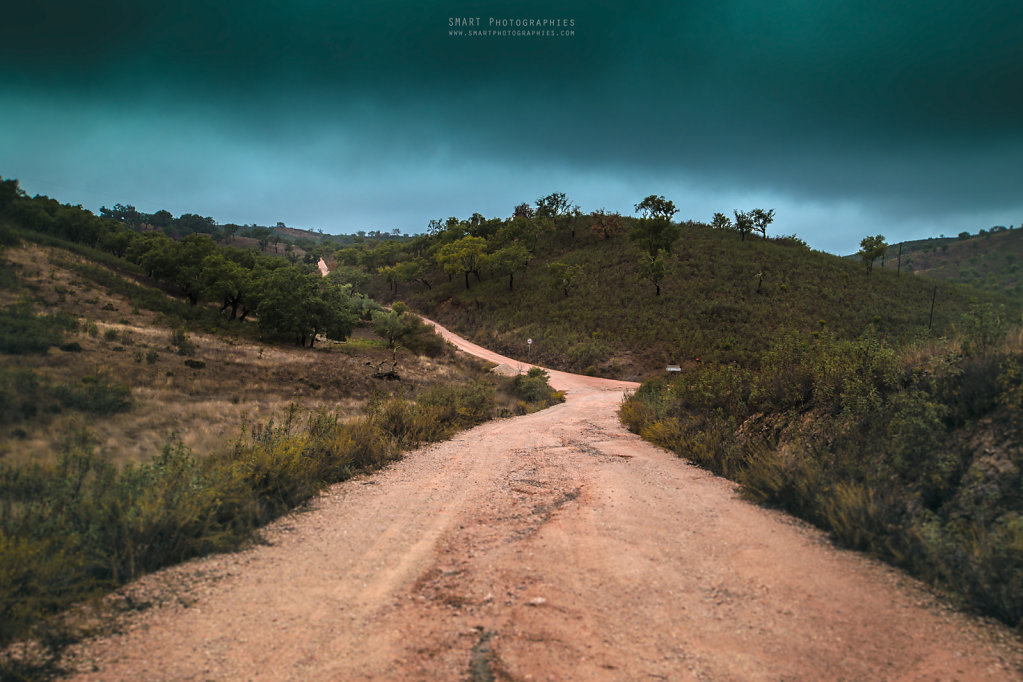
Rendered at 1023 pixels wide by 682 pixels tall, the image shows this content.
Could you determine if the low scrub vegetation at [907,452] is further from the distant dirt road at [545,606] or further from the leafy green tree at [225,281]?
the leafy green tree at [225,281]

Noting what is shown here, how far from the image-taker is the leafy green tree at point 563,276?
5850 cm

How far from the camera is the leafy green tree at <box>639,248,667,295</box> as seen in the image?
50.6m

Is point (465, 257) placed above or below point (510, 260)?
above

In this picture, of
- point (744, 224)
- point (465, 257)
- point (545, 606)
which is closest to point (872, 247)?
point (744, 224)

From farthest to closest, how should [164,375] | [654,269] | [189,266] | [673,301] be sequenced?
[654,269] < [673,301] < [189,266] < [164,375]

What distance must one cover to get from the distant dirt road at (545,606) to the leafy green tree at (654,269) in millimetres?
46610

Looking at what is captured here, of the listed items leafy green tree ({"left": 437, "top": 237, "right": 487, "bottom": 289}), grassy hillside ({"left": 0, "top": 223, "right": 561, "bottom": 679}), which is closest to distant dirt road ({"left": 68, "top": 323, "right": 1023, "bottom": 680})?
grassy hillside ({"left": 0, "top": 223, "right": 561, "bottom": 679})

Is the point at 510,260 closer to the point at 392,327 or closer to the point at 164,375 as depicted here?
the point at 392,327

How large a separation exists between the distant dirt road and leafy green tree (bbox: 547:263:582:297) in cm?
5272

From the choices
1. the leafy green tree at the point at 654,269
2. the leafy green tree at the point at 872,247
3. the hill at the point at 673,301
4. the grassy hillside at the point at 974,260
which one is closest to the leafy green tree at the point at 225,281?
the hill at the point at 673,301

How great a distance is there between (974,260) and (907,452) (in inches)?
4875

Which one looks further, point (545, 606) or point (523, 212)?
point (523, 212)

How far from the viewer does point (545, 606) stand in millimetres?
3875

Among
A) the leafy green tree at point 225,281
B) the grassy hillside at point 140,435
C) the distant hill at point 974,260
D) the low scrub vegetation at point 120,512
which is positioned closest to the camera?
the low scrub vegetation at point 120,512
